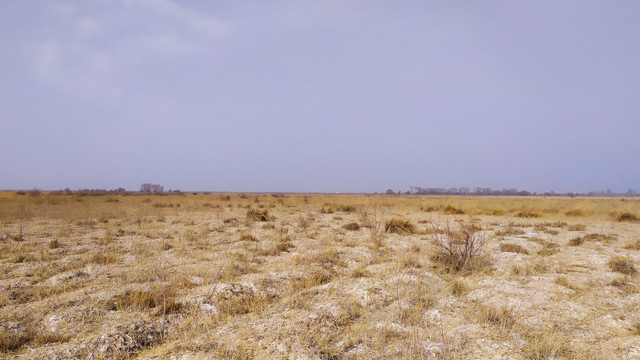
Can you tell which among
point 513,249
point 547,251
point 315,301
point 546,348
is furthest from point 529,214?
point 315,301

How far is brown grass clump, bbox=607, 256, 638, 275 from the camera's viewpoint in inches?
275

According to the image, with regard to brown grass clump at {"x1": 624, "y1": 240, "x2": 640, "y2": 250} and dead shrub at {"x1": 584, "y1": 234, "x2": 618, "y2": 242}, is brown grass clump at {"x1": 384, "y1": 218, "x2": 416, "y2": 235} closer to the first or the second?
dead shrub at {"x1": 584, "y1": 234, "x2": 618, "y2": 242}

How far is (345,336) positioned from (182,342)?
6.48 feet

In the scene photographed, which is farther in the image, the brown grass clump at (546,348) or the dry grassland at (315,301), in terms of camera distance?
the dry grassland at (315,301)

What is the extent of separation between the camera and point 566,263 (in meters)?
7.83

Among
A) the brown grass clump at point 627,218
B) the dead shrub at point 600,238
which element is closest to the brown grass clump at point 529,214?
the brown grass clump at point 627,218

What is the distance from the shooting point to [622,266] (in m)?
7.22

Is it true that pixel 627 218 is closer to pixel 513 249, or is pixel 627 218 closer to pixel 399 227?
pixel 513 249

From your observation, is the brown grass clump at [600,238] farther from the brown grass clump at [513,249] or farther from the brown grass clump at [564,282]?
the brown grass clump at [564,282]

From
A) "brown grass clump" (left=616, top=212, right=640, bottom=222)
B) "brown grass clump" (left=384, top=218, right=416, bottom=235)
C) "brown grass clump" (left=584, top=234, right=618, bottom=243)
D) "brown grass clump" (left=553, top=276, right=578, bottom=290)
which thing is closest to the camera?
"brown grass clump" (left=553, top=276, right=578, bottom=290)

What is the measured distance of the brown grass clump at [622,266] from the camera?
6977 millimetres

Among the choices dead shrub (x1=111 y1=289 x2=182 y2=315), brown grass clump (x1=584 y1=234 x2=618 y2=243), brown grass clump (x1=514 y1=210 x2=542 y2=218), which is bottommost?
dead shrub (x1=111 y1=289 x2=182 y2=315)

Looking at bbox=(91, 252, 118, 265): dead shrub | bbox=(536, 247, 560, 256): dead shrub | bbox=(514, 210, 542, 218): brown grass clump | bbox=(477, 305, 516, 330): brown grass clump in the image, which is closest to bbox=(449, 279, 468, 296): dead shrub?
bbox=(477, 305, 516, 330): brown grass clump

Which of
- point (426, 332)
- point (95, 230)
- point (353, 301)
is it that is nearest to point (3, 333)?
point (353, 301)
